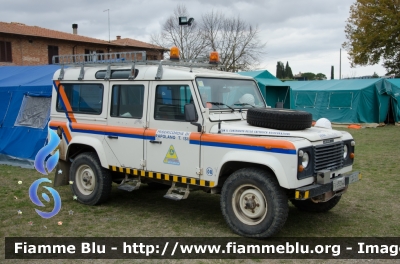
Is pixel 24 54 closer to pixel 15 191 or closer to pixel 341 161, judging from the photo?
pixel 15 191

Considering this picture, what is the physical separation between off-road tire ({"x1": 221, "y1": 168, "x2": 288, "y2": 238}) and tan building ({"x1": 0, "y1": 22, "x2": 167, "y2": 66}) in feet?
88.1

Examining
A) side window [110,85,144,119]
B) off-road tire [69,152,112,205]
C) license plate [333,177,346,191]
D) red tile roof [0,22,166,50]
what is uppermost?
red tile roof [0,22,166,50]

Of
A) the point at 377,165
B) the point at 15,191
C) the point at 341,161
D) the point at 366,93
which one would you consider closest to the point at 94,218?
the point at 15,191

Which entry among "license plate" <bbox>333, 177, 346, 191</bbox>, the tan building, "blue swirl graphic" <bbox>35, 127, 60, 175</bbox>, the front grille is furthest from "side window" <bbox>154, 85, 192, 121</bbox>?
the tan building

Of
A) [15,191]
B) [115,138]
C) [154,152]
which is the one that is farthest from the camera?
[15,191]

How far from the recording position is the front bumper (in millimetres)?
4977

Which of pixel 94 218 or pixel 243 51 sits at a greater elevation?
pixel 243 51

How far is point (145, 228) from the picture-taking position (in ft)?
19.5

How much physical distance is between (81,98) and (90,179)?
142 cm

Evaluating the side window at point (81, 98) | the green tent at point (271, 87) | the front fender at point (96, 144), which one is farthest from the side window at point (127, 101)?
the green tent at point (271, 87)

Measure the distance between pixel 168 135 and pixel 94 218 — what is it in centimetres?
179

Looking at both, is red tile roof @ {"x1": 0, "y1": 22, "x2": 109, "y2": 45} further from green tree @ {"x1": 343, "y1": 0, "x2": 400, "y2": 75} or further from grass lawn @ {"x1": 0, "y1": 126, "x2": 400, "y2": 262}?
grass lawn @ {"x1": 0, "y1": 126, "x2": 400, "y2": 262}

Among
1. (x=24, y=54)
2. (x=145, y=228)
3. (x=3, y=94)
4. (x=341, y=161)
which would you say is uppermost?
(x=24, y=54)

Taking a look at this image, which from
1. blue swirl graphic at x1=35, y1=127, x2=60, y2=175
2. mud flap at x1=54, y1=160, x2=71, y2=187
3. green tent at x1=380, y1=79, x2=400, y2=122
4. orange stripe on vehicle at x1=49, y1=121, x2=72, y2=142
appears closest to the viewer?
blue swirl graphic at x1=35, y1=127, x2=60, y2=175
